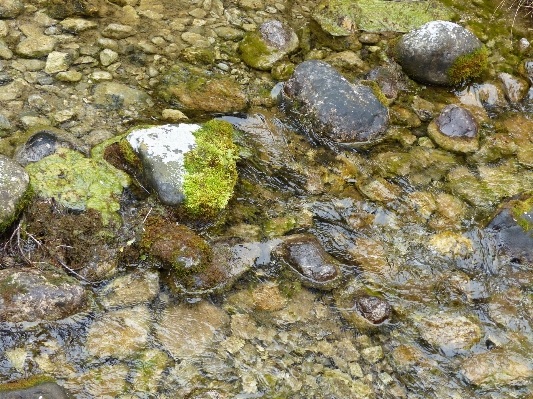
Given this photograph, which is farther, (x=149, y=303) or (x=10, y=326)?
(x=149, y=303)

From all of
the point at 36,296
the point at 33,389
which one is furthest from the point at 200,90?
the point at 33,389

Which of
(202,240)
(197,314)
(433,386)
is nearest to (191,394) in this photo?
(197,314)

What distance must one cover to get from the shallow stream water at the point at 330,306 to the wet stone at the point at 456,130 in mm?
144

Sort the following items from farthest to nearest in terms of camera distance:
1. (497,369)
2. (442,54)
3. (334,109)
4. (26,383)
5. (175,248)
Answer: (442,54)
(334,109)
(175,248)
(497,369)
(26,383)

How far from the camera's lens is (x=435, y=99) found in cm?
624

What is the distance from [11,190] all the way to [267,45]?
358 cm

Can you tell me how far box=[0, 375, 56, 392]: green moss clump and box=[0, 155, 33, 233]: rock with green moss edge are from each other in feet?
4.04

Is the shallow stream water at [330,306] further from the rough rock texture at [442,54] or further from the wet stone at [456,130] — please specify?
the rough rock texture at [442,54]

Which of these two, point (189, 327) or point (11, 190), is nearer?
point (189, 327)

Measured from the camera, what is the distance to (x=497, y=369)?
13.2 ft

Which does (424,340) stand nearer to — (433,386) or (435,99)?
(433,386)

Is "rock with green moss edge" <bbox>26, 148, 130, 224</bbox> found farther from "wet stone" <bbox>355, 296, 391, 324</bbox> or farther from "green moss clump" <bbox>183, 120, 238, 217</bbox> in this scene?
"wet stone" <bbox>355, 296, 391, 324</bbox>

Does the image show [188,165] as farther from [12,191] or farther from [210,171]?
[12,191]

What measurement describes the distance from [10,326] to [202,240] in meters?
1.54
